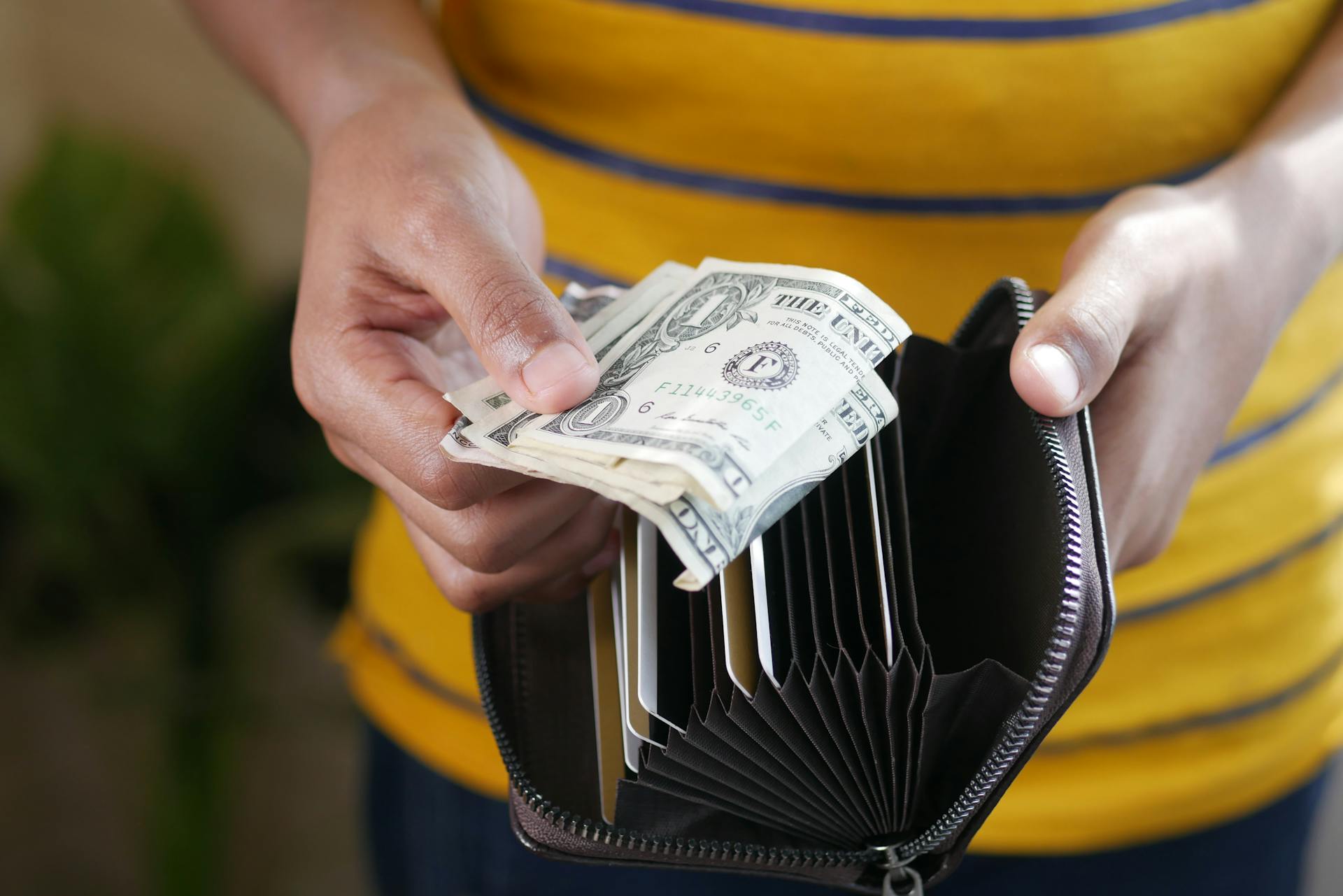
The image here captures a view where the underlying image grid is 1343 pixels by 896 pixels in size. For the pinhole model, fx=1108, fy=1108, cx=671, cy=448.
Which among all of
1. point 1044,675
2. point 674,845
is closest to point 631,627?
point 674,845

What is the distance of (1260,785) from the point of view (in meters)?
0.90

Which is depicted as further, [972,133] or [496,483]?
[972,133]

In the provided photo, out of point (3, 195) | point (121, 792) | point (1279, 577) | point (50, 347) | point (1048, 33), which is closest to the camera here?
point (1048, 33)

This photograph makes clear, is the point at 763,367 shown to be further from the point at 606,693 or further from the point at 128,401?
the point at 128,401

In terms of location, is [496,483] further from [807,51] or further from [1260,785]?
[1260,785]

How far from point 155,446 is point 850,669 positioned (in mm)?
1749

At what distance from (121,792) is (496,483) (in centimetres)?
231

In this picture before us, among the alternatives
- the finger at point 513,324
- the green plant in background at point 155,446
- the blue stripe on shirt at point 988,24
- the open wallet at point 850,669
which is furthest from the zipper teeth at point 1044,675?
the green plant in background at point 155,446

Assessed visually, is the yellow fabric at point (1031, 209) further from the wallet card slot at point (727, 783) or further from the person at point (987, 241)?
the wallet card slot at point (727, 783)

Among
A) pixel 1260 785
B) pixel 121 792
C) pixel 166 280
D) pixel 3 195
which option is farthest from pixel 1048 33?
pixel 121 792

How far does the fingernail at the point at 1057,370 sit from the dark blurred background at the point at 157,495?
5.61 ft

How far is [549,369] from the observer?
60cm

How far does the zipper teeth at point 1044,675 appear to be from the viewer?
523mm

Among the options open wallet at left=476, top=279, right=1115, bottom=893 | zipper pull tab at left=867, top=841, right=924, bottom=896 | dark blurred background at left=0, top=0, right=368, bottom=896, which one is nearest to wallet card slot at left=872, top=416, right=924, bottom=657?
open wallet at left=476, top=279, right=1115, bottom=893
